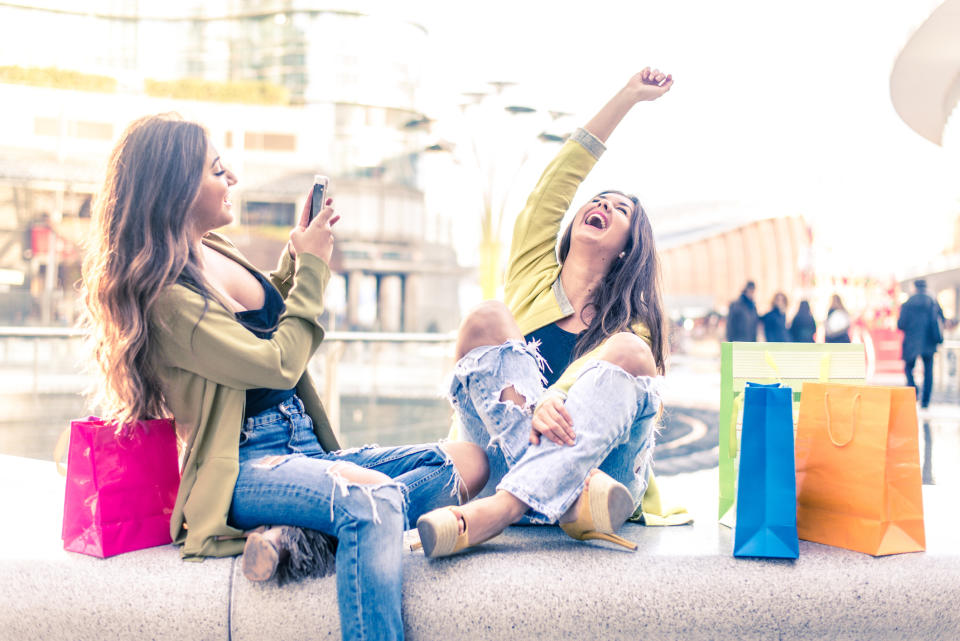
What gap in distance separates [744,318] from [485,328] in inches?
404

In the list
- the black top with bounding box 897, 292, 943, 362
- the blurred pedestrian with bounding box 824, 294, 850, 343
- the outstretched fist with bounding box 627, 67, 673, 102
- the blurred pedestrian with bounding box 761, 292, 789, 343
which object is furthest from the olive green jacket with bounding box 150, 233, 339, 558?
the blurred pedestrian with bounding box 761, 292, 789, 343

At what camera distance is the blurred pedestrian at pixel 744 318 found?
1159cm

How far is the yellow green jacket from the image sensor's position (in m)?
2.63

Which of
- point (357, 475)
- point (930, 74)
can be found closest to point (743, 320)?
point (930, 74)

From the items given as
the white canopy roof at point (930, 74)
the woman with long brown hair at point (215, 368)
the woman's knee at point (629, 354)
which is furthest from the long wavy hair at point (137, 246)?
the white canopy roof at point (930, 74)

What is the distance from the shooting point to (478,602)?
186 cm

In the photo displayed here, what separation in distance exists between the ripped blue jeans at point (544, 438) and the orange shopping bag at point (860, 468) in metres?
0.45

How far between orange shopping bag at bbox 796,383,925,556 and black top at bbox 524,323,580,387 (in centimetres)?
69

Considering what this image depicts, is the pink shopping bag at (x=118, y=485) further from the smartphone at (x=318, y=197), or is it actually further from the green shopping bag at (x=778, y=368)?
the green shopping bag at (x=778, y=368)

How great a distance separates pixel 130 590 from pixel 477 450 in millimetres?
918

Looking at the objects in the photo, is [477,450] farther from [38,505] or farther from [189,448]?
[38,505]

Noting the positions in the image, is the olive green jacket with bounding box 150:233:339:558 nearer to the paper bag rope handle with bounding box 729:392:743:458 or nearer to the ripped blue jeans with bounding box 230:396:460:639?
the ripped blue jeans with bounding box 230:396:460:639

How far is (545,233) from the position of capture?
9.20 feet

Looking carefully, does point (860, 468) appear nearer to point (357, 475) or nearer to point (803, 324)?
point (357, 475)
